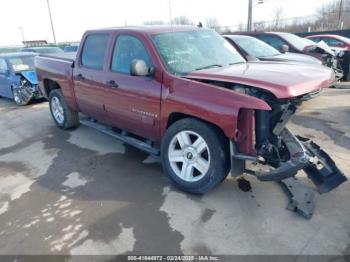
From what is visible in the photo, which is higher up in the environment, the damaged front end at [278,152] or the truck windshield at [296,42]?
the truck windshield at [296,42]

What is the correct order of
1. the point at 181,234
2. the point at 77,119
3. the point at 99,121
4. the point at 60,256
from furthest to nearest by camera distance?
1. the point at 77,119
2. the point at 99,121
3. the point at 181,234
4. the point at 60,256

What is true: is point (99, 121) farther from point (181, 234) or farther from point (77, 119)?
point (181, 234)

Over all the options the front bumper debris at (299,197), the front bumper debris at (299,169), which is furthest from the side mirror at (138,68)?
the front bumper debris at (299,197)

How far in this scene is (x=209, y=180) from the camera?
3.61 metres

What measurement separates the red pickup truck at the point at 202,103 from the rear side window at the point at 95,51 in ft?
0.06

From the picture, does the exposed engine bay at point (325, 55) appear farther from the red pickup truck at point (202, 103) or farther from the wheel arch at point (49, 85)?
the wheel arch at point (49, 85)

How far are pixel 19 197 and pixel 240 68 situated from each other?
327 centimetres

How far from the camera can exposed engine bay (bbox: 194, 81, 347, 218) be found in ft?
10.7

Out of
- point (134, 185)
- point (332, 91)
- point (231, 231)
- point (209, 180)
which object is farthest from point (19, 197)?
point (332, 91)

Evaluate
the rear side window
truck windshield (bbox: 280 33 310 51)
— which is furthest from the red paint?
truck windshield (bbox: 280 33 310 51)

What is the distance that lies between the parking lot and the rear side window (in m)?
1.49

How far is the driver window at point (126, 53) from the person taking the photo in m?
4.18

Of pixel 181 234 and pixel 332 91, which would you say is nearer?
pixel 181 234

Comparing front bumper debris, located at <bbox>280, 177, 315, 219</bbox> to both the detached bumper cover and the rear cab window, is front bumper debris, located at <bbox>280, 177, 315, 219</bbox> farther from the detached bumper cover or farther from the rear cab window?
the rear cab window
